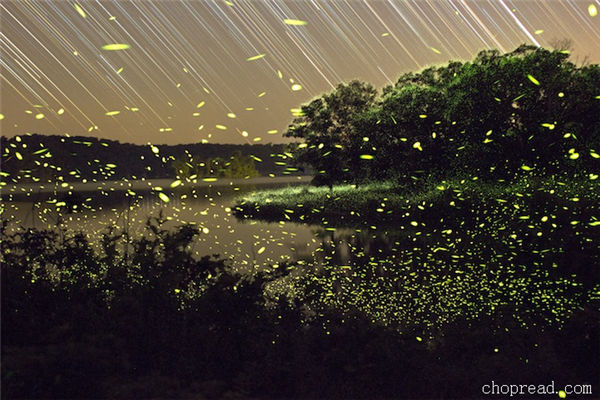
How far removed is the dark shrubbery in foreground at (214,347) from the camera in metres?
4.91

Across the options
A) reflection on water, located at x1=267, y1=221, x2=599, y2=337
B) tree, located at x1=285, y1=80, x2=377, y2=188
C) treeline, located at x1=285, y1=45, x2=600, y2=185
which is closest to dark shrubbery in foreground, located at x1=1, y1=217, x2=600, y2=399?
reflection on water, located at x1=267, y1=221, x2=599, y2=337

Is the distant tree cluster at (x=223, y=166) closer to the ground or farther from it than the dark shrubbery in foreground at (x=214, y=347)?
farther from it


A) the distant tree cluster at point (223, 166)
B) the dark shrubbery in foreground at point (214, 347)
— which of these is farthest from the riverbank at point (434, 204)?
the distant tree cluster at point (223, 166)

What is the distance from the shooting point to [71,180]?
15938 centimetres

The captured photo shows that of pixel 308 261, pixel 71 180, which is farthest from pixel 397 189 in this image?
pixel 71 180

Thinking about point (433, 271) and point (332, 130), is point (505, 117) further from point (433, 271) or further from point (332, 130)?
point (433, 271)

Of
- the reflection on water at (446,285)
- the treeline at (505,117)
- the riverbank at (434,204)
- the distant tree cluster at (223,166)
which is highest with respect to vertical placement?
the distant tree cluster at (223,166)

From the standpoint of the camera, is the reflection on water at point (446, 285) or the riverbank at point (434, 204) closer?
the reflection on water at point (446, 285)

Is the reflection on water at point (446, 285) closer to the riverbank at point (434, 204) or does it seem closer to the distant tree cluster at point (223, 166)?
the riverbank at point (434, 204)

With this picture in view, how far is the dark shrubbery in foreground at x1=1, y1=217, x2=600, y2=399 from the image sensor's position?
16.1 ft

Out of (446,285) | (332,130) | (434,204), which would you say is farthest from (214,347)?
(332,130)

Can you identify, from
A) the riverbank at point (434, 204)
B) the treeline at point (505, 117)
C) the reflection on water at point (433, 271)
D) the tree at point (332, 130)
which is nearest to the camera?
the reflection on water at point (433, 271)

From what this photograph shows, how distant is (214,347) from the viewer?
5938 mm

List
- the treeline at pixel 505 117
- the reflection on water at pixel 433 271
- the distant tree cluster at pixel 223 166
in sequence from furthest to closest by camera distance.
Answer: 1. the distant tree cluster at pixel 223 166
2. the treeline at pixel 505 117
3. the reflection on water at pixel 433 271
